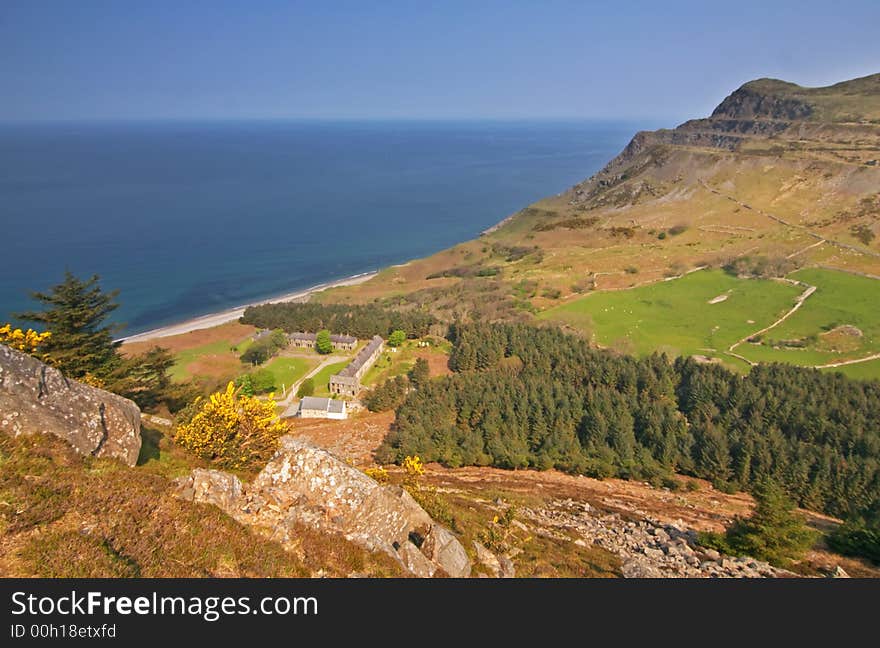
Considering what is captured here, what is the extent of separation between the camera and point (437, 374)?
55.0m

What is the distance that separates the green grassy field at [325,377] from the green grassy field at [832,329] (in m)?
47.6

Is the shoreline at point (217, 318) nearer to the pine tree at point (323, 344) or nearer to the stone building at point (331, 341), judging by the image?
the stone building at point (331, 341)

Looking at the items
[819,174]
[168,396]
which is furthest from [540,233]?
[168,396]

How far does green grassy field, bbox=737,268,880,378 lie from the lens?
186 feet

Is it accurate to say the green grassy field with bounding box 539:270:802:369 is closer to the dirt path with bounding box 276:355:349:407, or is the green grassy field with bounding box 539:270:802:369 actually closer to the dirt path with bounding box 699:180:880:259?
the dirt path with bounding box 699:180:880:259

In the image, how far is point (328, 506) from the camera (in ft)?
42.0

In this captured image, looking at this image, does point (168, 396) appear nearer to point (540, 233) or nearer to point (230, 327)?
point (230, 327)

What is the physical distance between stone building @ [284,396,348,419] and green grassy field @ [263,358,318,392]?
25.4 ft

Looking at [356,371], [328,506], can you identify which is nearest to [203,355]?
[356,371]

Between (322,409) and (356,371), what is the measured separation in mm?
7904

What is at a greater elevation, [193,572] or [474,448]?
[193,572]

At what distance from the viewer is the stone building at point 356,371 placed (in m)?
51.2

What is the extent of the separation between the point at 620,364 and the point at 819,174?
9752 cm

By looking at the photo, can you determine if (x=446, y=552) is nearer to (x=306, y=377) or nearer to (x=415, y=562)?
(x=415, y=562)
